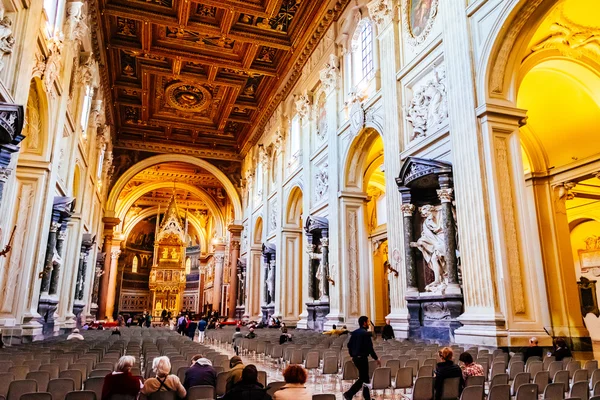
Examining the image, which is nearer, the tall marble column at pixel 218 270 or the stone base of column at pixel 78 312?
the stone base of column at pixel 78 312

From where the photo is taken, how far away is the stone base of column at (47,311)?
12438mm

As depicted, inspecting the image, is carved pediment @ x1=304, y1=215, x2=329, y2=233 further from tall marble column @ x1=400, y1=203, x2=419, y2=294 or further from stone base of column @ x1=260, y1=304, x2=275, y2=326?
stone base of column @ x1=260, y1=304, x2=275, y2=326

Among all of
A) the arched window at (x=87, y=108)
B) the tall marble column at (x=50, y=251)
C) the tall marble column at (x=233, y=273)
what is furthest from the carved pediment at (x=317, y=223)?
the tall marble column at (x=233, y=273)

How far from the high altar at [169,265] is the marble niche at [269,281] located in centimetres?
1879

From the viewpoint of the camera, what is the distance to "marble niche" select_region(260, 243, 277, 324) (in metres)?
21.3

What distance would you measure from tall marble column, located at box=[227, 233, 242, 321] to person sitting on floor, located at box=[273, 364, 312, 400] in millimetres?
25337

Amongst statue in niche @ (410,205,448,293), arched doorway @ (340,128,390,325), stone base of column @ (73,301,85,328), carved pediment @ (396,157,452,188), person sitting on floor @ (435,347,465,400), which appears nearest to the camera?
person sitting on floor @ (435,347,465,400)

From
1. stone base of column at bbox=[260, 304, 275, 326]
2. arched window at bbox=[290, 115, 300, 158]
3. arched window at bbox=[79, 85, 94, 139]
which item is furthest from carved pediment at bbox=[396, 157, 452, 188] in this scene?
stone base of column at bbox=[260, 304, 275, 326]

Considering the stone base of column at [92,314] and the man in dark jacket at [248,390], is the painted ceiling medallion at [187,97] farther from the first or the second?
the man in dark jacket at [248,390]

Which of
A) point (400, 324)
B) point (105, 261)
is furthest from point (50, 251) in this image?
point (105, 261)

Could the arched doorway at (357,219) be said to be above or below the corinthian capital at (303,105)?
below

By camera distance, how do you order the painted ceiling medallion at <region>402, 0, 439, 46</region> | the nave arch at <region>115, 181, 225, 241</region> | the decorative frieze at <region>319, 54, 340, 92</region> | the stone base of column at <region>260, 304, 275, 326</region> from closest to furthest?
the painted ceiling medallion at <region>402, 0, 439, 46</region> < the decorative frieze at <region>319, 54, 340, 92</region> < the stone base of column at <region>260, 304, 275, 326</region> < the nave arch at <region>115, 181, 225, 241</region>

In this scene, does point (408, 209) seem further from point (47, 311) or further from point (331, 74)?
point (47, 311)

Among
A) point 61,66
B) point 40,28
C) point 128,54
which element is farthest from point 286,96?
point 40,28
